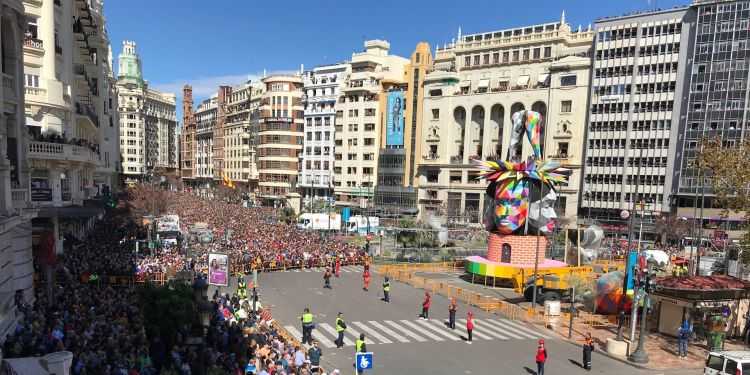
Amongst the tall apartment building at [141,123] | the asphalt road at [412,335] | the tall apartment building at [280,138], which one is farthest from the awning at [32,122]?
the tall apartment building at [141,123]

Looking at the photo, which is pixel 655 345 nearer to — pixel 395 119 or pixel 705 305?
pixel 705 305

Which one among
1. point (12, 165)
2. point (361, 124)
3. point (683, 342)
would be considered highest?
point (361, 124)

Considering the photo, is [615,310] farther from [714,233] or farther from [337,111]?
[337,111]

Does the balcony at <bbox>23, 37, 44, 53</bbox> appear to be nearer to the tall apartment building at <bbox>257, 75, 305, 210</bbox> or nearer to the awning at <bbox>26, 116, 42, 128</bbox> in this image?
the awning at <bbox>26, 116, 42, 128</bbox>

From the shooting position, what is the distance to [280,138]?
9256 centimetres

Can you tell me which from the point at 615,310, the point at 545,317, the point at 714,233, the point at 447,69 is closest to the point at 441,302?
the point at 545,317

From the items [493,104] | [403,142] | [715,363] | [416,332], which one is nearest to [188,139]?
[403,142]

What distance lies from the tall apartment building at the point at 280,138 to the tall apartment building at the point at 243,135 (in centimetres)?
554

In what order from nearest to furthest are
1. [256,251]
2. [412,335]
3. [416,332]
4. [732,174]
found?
[412,335] < [416,332] < [732,174] < [256,251]

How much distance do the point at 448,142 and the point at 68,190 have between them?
55.8 metres

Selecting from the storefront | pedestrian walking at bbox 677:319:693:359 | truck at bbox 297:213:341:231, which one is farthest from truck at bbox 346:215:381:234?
pedestrian walking at bbox 677:319:693:359

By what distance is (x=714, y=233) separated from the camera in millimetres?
52031

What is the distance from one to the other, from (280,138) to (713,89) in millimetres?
66430

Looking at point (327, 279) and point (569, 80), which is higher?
point (569, 80)
